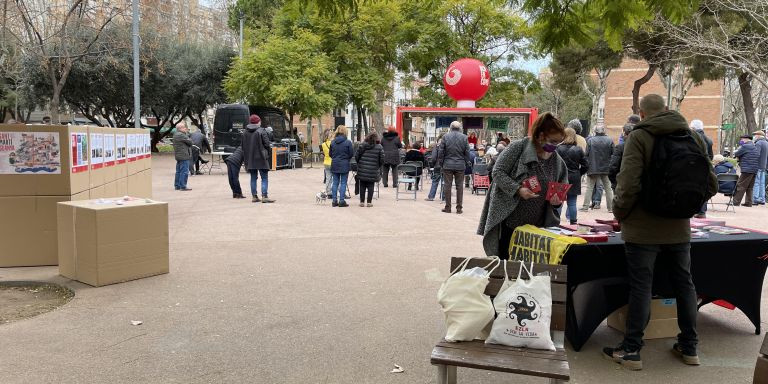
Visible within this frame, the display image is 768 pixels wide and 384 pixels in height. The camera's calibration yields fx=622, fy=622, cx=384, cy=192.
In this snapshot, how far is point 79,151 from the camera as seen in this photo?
23.7 ft

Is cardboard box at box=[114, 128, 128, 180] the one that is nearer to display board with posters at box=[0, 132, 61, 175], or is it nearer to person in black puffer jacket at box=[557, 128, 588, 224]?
display board with posters at box=[0, 132, 61, 175]

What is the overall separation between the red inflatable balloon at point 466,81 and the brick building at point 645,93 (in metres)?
34.3

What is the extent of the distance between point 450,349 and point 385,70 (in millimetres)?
33328

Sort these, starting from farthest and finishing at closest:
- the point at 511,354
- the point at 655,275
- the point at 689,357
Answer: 1. the point at 655,275
2. the point at 689,357
3. the point at 511,354

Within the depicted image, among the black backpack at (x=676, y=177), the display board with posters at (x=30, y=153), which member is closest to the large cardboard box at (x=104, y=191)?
the display board with posters at (x=30, y=153)

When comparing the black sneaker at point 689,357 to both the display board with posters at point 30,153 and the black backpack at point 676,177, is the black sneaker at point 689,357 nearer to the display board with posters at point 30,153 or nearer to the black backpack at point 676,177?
the black backpack at point 676,177

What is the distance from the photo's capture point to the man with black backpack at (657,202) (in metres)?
3.95

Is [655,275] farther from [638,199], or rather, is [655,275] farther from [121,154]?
[121,154]

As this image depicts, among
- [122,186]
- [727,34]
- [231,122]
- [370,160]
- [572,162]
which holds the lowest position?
[122,186]

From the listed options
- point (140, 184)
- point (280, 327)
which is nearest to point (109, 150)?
point (140, 184)

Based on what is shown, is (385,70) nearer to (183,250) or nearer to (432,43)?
(432,43)

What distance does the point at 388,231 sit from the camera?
1001 cm

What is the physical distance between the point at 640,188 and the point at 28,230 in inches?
250

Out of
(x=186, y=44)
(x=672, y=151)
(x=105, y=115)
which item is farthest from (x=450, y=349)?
(x=105, y=115)
